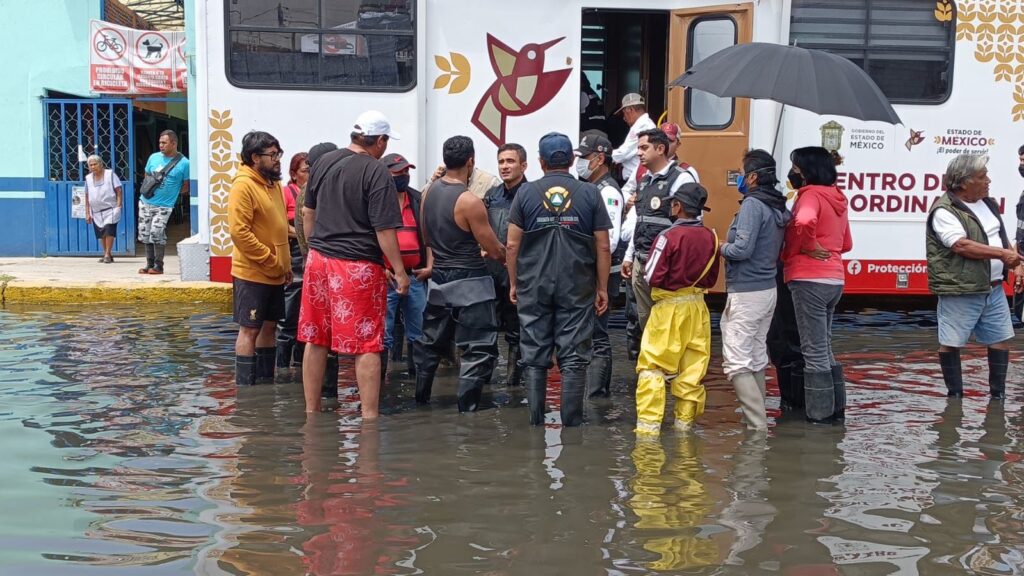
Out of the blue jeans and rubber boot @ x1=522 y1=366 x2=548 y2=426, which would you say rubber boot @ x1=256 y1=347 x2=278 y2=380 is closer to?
the blue jeans

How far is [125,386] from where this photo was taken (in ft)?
24.0

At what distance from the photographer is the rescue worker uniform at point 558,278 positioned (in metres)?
6.15

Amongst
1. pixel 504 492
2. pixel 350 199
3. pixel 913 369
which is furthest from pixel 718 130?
pixel 504 492

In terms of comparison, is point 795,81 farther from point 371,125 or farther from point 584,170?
point 371,125

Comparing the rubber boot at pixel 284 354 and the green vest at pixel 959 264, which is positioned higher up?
the green vest at pixel 959 264

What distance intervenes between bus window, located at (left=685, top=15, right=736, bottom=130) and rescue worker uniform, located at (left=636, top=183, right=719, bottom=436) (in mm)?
3081

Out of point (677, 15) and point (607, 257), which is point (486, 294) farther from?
point (677, 15)

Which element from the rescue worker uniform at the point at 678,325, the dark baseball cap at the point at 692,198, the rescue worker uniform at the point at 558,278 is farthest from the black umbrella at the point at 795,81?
the rescue worker uniform at the point at 558,278

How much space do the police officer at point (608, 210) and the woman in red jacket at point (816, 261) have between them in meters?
1.24

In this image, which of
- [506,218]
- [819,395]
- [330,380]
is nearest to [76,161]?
[330,380]

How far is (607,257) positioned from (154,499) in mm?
2759

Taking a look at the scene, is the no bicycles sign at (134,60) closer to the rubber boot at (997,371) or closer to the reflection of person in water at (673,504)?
the reflection of person in water at (673,504)

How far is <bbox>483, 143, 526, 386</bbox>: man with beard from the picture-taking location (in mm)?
6938

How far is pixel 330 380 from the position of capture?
704 cm
